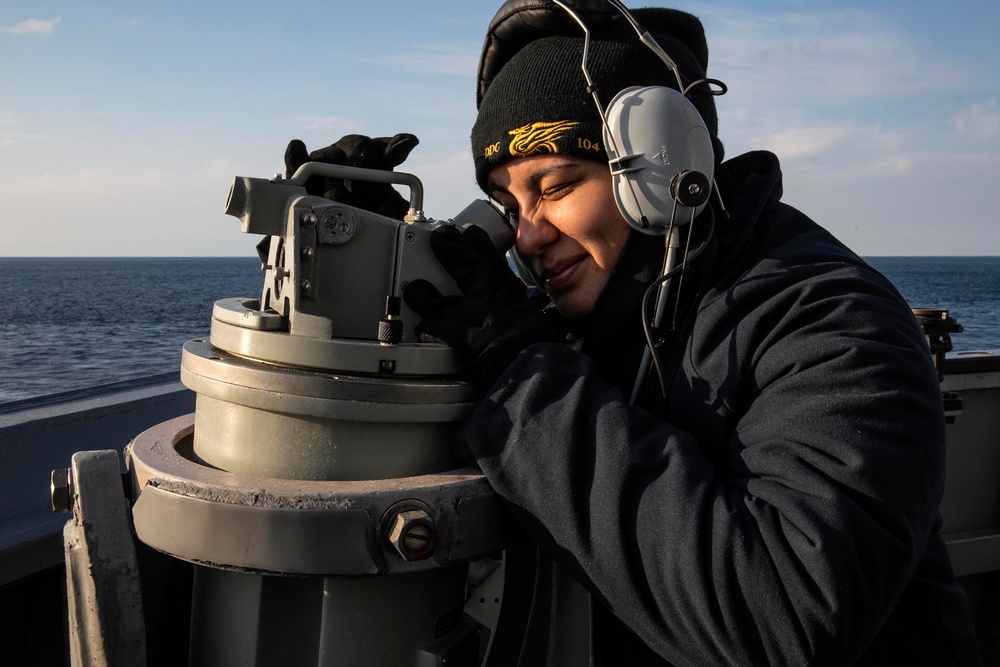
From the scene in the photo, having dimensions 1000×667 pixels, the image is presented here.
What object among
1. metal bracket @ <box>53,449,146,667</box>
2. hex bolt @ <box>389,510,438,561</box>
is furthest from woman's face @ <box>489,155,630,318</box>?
metal bracket @ <box>53,449,146,667</box>

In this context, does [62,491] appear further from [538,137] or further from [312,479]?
[538,137]

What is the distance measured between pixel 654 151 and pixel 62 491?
121 centimetres

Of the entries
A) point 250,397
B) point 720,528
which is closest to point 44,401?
point 250,397

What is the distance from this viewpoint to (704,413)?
4.60ft

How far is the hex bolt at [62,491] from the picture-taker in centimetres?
137

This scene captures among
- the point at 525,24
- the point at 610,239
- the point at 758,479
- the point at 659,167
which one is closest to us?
the point at 758,479

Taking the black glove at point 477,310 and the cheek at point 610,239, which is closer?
the black glove at point 477,310

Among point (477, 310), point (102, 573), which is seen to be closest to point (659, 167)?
point (477, 310)

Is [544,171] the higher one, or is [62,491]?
[544,171]

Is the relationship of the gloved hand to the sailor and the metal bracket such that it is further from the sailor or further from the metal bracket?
the metal bracket

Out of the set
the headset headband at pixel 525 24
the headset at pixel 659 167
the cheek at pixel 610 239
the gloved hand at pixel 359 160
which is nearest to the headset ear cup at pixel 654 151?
the headset at pixel 659 167

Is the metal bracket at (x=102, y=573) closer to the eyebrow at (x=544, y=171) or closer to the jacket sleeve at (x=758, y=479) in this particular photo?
the jacket sleeve at (x=758, y=479)

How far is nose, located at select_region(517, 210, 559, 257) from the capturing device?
1718mm

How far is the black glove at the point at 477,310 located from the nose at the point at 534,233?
191mm
